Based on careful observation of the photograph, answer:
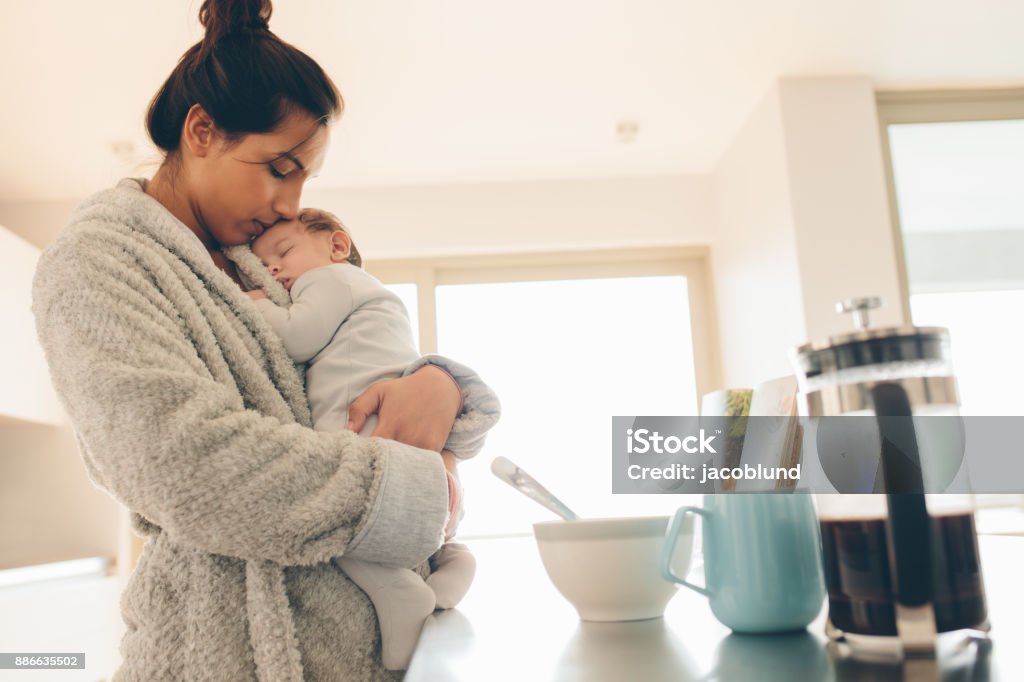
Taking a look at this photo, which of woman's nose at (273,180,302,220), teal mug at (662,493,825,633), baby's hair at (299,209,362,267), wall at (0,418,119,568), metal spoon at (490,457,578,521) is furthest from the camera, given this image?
wall at (0,418,119,568)

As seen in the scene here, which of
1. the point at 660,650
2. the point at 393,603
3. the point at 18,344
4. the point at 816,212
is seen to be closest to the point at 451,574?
the point at 393,603

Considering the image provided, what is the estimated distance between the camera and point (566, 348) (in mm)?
3846

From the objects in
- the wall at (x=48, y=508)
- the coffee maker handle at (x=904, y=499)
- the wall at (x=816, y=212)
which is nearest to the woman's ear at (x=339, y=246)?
the coffee maker handle at (x=904, y=499)

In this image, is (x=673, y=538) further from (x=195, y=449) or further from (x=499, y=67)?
(x=499, y=67)

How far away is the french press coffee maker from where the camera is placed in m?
0.45

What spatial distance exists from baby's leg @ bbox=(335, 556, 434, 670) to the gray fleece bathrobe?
15 millimetres

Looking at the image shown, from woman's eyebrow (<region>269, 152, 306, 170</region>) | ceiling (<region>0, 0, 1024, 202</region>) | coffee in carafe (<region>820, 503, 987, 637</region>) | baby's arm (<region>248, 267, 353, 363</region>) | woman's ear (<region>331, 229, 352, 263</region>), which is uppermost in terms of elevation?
ceiling (<region>0, 0, 1024, 202</region>)

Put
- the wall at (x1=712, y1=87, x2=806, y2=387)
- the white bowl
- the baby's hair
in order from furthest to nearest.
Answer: the wall at (x1=712, y1=87, x2=806, y2=387) < the baby's hair < the white bowl

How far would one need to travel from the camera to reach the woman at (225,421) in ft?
2.04

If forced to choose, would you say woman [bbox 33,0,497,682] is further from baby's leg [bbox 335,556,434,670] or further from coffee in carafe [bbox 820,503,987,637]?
coffee in carafe [bbox 820,503,987,637]

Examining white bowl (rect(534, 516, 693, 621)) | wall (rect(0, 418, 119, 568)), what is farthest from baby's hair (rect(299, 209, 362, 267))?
wall (rect(0, 418, 119, 568))

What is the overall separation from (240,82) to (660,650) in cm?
66

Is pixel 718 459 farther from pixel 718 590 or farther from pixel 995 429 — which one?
pixel 995 429

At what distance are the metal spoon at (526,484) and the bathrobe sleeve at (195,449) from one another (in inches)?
3.5
